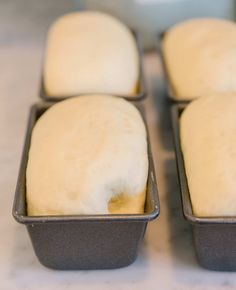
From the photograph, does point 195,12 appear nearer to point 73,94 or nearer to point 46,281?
point 73,94

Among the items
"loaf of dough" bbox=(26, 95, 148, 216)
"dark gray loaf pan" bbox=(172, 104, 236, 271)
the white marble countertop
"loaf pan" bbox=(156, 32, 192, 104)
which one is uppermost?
"loaf of dough" bbox=(26, 95, 148, 216)

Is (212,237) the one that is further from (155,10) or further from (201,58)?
(155,10)

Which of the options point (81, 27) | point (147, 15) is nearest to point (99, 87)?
point (81, 27)

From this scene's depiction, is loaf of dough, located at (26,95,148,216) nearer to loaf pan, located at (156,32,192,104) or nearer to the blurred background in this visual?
loaf pan, located at (156,32,192,104)

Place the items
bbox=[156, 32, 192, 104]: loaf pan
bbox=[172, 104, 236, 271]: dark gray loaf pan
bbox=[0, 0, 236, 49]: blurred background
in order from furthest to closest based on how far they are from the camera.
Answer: bbox=[0, 0, 236, 49]: blurred background, bbox=[156, 32, 192, 104]: loaf pan, bbox=[172, 104, 236, 271]: dark gray loaf pan

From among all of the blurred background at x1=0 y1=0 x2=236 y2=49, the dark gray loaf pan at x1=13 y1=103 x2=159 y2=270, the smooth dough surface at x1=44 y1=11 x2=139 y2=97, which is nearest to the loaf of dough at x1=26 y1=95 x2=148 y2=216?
the dark gray loaf pan at x1=13 y1=103 x2=159 y2=270

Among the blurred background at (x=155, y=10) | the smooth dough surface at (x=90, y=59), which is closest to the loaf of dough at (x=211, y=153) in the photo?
the smooth dough surface at (x=90, y=59)
